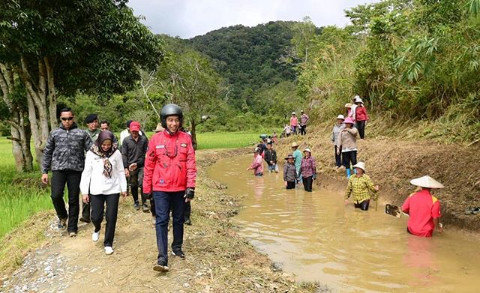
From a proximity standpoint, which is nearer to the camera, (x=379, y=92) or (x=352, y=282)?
(x=352, y=282)

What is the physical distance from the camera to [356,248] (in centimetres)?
650

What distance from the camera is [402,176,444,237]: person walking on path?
259 inches

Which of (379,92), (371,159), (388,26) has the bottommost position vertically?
(371,159)

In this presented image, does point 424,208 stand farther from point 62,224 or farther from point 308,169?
point 62,224

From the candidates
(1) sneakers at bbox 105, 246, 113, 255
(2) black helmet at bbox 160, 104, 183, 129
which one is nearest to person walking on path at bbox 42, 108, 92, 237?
(1) sneakers at bbox 105, 246, 113, 255

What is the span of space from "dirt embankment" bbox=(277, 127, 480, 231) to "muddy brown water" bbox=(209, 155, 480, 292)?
1.81 feet

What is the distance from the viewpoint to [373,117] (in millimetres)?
15602

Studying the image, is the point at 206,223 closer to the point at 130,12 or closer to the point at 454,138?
the point at 454,138

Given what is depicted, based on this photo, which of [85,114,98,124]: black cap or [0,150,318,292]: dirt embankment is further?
[85,114,98,124]: black cap

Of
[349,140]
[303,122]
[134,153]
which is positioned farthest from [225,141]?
[134,153]

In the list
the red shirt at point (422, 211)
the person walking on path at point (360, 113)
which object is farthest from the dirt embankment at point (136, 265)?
the person walking on path at point (360, 113)

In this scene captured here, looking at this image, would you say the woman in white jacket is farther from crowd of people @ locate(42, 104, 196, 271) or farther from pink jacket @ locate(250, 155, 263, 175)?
pink jacket @ locate(250, 155, 263, 175)

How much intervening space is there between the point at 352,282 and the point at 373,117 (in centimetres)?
1160

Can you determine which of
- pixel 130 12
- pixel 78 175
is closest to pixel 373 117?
pixel 130 12
